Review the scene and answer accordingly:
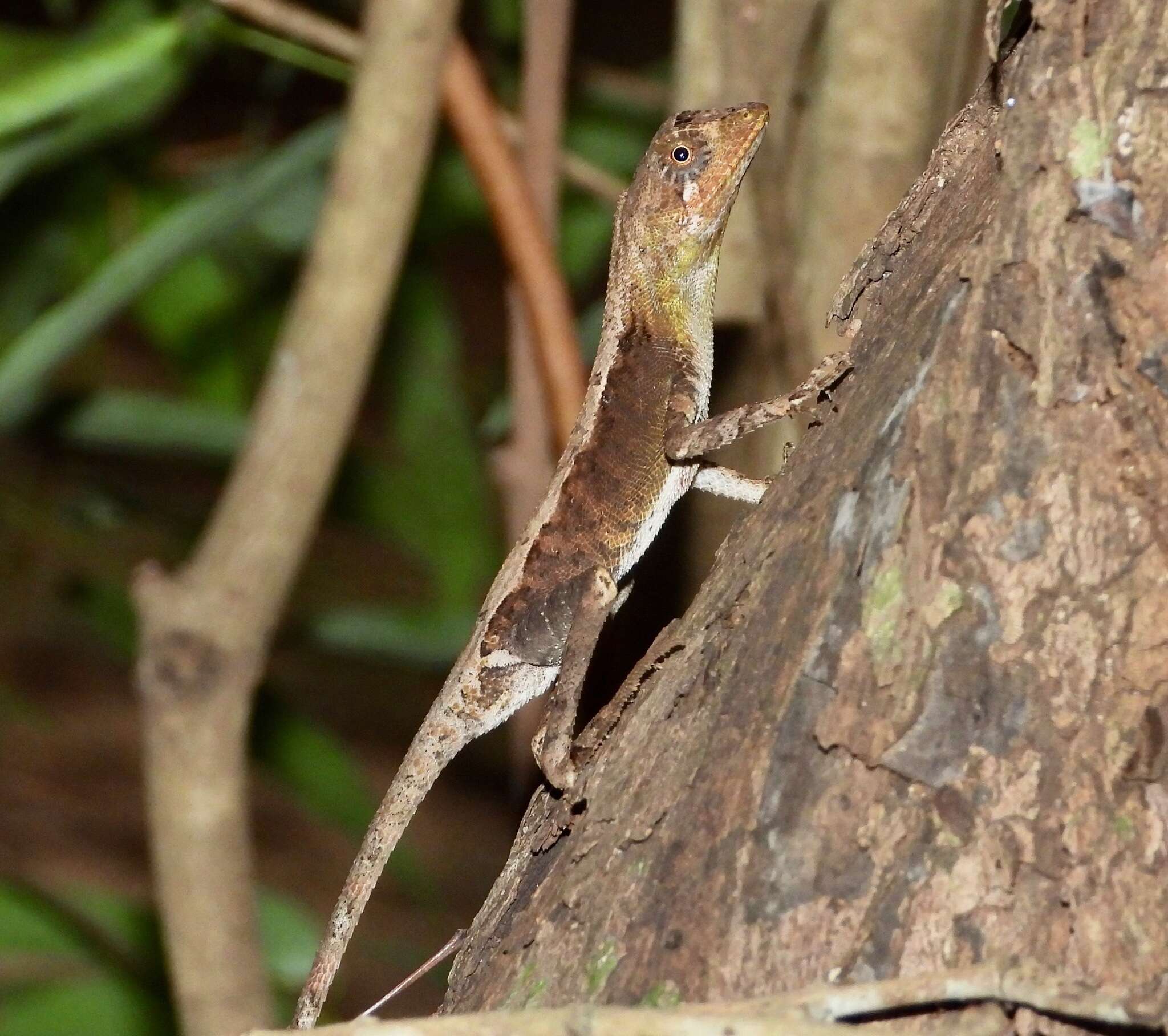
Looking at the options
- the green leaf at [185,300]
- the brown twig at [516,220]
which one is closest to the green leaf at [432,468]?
the green leaf at [185,300]

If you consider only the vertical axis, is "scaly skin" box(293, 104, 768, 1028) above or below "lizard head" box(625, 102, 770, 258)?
below

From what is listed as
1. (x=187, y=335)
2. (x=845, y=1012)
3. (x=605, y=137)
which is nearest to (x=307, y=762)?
(x=187, y=335)

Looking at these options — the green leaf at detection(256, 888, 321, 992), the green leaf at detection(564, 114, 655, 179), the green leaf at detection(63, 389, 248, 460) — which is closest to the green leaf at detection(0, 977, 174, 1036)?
the green leaf at detection(256, 888, 321, 992)

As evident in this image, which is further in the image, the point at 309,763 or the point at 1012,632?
the point at 309,763

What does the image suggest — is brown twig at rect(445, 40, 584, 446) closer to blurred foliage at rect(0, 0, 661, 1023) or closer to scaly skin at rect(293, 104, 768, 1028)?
scaly skin at rect(293, 104, 768, 1028)

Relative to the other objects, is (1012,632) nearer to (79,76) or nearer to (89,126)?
(79,76)

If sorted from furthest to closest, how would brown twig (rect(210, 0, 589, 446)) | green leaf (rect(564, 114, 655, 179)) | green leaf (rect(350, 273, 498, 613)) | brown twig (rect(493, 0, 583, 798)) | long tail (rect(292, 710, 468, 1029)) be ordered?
green leaf (rect(564, 114, 655, 179))
green leaf (rect(350, 273, 498, 613))
brown twig (rect(493, 0, 583, 798))
brown twig (rect(210, 0, 589, 446))
long tail (rect(292, 710, 468, 1029))
